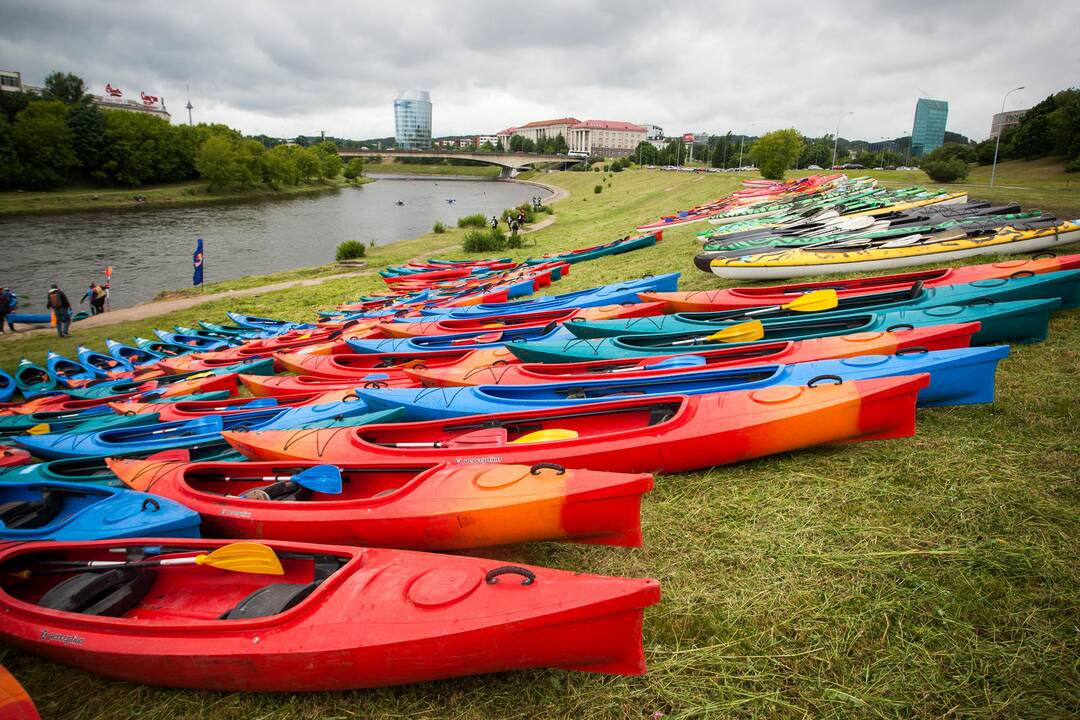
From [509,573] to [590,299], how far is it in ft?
24.4

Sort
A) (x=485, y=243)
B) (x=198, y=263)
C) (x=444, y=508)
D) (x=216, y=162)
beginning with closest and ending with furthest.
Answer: (x=444, y=508) < (x=198, y=263) < (x=485, y=243) < (x=216, y=162)

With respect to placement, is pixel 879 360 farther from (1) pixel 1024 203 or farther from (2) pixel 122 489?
(1) pixel 1024 203

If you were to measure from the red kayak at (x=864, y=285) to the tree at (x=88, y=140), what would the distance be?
198ft

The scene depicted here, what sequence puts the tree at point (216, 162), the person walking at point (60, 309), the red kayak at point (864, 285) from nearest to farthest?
the red kayak at point (864, 285) < the person walking at point (60, 309) < the tree at point (216, 162)

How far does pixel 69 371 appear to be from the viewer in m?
11.8

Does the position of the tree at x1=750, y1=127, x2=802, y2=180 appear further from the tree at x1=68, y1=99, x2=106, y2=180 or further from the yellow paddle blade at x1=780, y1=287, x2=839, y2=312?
the tree at x1=68, y1=99, x2=106, y2=180

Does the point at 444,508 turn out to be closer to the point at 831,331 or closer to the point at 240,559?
the point at 240,559

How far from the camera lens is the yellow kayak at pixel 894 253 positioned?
323 inches

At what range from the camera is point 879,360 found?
4.65 m

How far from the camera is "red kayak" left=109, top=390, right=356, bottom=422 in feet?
23.9

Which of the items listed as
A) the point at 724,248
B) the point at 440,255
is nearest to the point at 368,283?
the point at 440,255

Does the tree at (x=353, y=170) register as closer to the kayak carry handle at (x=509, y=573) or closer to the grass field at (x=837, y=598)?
the grass field at (x=837, y=598)

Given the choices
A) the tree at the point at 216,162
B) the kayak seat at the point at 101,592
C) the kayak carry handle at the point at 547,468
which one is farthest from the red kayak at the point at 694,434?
the tree at the point at 216,162

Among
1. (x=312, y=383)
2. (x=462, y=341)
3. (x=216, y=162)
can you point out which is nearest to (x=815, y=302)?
→ (x=462, y=341)
